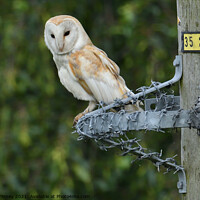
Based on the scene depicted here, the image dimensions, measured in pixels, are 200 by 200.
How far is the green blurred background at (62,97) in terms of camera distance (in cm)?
460

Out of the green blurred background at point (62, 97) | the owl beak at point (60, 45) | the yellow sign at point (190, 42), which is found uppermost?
the yellow sign at point (190, 42)

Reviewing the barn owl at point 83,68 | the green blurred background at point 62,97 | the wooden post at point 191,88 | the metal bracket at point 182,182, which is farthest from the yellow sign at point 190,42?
the green blurred background at point 62,97

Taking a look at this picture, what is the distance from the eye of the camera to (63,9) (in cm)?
493

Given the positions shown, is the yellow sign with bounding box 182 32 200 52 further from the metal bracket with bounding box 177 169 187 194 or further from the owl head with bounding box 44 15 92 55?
the owl head with bounding box 44 15 92 55

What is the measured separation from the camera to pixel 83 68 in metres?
2.91

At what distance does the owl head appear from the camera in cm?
271

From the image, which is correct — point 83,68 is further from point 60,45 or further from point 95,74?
point 60,45

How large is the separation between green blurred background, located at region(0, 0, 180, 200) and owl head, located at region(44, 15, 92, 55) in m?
1.59

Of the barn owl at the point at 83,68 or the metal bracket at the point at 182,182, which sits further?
the barn owl at the point at 83,68

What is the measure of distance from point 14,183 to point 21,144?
14.4 inches

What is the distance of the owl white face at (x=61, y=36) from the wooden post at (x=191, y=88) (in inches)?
34.6

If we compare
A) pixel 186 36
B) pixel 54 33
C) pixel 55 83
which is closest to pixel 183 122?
pixel 186 36

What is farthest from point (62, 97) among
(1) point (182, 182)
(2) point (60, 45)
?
(1) point (182, 182)

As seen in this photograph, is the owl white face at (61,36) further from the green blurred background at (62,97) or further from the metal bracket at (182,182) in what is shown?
the green blurred background at (62,97)
